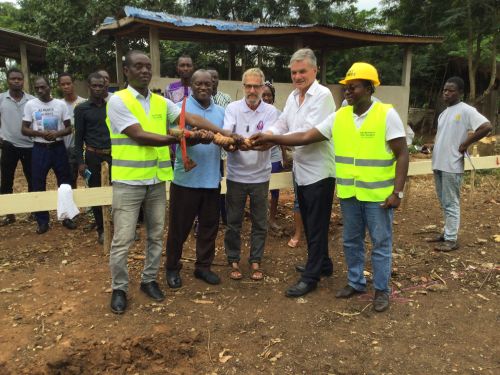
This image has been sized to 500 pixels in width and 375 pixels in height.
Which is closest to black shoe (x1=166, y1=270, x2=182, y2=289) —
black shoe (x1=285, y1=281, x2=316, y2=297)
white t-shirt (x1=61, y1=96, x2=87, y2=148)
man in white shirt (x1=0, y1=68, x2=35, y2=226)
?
black shoe (x1=285, y1=281, x2=316, y2=297)

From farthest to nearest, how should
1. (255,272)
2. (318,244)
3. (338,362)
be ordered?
(255,272), (318,244), (338,362)

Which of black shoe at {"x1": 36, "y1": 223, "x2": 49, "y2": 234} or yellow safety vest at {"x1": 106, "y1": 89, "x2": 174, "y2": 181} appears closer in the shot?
yellow safety vest at {"x1": 106, "y1": 89, "x2": 174, "y2": 181}

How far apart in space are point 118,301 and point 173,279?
597 millimetres

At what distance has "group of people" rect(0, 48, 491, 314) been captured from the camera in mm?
3295

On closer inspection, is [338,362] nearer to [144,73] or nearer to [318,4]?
[144,73]

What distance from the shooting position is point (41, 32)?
1502 centimetres

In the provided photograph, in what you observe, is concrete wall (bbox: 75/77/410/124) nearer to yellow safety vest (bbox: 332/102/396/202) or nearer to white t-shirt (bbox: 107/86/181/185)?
white t-shirt (bbox: 107/86/181/185)

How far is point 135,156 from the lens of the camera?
3.30 m

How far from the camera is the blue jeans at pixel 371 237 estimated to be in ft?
11.2

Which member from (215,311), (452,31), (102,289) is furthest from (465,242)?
(452,31)

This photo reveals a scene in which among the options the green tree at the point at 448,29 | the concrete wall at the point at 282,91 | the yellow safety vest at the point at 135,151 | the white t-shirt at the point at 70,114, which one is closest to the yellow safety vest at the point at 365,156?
the yellow safety vest at the point at 135,151

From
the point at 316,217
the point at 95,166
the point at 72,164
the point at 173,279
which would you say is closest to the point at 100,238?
the point at 95,166

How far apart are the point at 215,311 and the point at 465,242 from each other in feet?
11.4

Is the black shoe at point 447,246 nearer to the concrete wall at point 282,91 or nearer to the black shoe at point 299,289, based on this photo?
the black shoe at point 299,289
